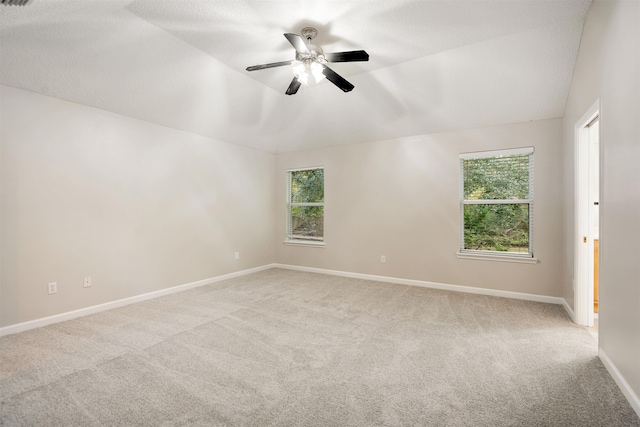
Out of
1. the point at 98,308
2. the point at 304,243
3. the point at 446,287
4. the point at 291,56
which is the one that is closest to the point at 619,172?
the point at 446,287

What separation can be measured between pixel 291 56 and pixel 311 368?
126 inches

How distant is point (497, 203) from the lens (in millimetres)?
4168

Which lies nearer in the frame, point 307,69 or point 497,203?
point 307,69

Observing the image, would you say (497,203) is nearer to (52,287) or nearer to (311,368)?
(311,368)

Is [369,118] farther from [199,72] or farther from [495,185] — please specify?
[199,72]

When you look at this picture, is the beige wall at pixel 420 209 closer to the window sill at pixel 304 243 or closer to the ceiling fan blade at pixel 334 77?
the window sill at pixel 304 243

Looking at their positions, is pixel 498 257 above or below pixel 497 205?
below

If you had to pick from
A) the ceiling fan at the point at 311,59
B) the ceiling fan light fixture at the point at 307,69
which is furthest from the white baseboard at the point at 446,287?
the ceiling fan light fixture at the point at 307,69

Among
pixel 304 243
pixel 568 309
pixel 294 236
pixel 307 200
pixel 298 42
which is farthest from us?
pixel 294 236

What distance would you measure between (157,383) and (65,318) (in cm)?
202

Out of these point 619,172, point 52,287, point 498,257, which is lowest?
point 52,287

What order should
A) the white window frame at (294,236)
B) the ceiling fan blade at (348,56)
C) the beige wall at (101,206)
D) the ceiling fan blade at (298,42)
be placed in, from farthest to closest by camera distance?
1. the white window frame at (294,236)
2. the beige wall at (101,206)
3. the ceiling fan blade at (348,56)
4. the ceiling fan blade at (298,42)

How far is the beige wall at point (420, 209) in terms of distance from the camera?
3.80 m

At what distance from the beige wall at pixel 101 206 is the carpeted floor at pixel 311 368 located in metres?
0.45
